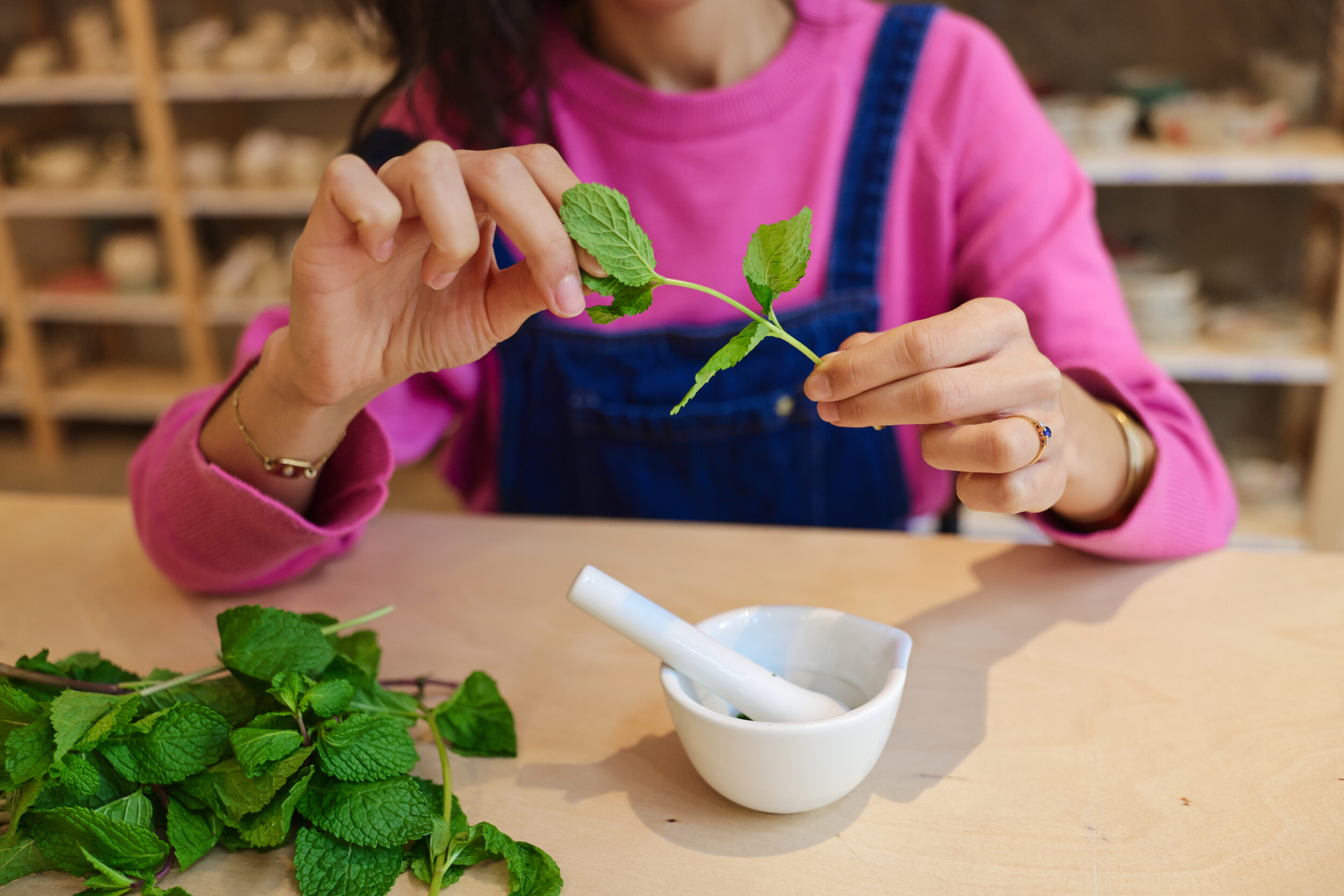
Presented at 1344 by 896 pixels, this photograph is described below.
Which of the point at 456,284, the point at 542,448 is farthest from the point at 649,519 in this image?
the point at 456,284

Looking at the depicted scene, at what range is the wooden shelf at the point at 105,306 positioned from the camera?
285 cm

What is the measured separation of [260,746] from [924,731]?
394 millimetres

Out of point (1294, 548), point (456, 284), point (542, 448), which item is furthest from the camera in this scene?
point (1294, 548)

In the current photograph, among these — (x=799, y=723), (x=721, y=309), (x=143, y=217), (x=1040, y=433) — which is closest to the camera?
(x=799, y=723)

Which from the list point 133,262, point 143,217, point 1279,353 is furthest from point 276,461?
point 143,217

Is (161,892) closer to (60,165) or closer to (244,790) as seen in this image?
(244,790)

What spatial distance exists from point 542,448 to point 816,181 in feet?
1.36

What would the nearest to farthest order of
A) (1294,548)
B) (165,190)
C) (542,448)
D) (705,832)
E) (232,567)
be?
(705,832) < (232,567) < (542,448) < (1294,548) < (165,190)

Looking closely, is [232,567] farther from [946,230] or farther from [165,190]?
[165,190]

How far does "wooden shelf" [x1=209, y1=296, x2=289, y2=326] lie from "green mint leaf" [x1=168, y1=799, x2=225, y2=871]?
2364 millimetres

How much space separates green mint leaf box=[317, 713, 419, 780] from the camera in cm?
57

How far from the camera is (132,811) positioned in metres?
0.56

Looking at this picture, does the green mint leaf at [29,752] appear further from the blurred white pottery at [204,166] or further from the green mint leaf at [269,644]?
the blurred white pottery at [204,166]

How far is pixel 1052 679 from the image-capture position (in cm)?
70
